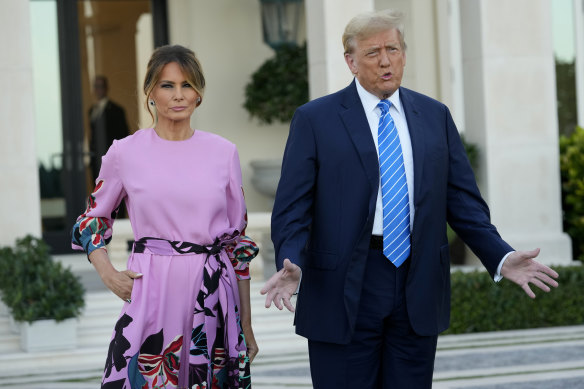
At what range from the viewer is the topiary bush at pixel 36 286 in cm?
680

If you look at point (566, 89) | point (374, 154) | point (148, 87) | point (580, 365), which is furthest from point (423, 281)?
point (566, 89)

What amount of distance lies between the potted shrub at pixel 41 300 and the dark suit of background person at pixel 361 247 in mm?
4184

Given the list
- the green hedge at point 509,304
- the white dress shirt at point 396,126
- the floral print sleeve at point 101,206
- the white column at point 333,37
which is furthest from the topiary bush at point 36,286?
the white dress shirt at point 396,126

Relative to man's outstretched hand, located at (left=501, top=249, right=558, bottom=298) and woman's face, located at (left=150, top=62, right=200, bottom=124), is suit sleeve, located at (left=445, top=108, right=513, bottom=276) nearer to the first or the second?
man's outstretched hand, located at (left=501, top=249, right=558, bottom=298)

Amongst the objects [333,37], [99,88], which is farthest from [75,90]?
[333,37]

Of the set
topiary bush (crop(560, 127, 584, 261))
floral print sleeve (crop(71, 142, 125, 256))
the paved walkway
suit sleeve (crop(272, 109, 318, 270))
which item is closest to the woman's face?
floral print sleeve (crop(71, 142, 125, 256))

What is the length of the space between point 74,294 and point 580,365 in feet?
11.9

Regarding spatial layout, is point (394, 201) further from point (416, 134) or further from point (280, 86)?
point (280, 86)

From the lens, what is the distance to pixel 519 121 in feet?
27.1

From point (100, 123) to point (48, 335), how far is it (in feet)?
14.9

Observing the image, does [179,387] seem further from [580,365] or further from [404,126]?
[580,365]

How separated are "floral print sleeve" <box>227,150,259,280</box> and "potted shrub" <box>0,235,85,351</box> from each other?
4.09 metres

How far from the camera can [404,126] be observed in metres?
3.05

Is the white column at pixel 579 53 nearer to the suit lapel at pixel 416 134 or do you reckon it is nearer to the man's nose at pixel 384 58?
the suit lapel at pixel 416 134
